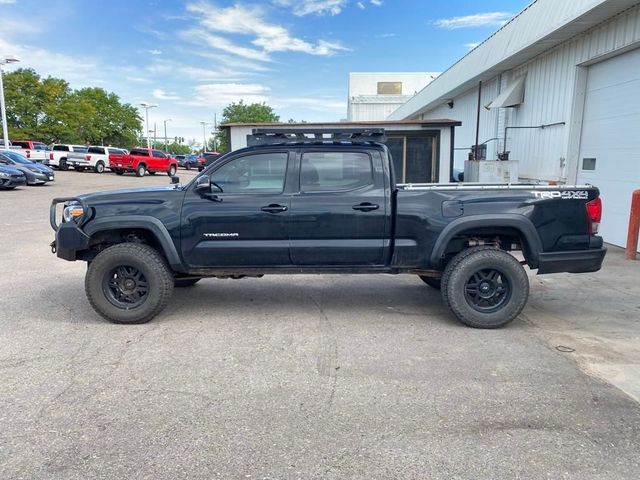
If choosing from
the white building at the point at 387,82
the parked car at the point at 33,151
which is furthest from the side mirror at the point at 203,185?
the white building at the point at 387,82

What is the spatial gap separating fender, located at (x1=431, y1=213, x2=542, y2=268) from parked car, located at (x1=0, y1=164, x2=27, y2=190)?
68.4ft

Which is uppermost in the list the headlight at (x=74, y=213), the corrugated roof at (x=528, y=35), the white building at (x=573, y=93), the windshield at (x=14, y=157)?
the corrugated roof at (x=528, y=35)

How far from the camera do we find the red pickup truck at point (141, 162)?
32906 millimetres

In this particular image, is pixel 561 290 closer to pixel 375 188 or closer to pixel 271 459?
pixel 375 188

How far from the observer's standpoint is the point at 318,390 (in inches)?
139

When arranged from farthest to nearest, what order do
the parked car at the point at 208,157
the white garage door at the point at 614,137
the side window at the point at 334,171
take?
the parked car at the point at 208,157 < the white garage door at the point at 614,137 < the side window at the point at 334,171

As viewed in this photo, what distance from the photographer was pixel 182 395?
3.45 metres

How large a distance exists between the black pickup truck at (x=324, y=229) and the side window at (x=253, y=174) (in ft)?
0.04

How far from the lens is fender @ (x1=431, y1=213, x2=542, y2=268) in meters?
4.71

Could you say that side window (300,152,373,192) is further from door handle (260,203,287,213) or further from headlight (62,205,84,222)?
headlight (62,205,84,222)

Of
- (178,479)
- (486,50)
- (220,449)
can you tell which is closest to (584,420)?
(220,449)

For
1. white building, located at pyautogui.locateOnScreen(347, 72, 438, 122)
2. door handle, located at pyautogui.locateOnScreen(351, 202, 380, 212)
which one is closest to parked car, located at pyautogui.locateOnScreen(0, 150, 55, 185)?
door handle, located at pyautogui.locateOnScreen(351, 202, 380, 212)

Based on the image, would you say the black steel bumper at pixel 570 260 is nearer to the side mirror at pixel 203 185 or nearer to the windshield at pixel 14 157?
the side mirror at pixel 203 185

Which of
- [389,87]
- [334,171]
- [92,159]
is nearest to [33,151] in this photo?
[92,159]
